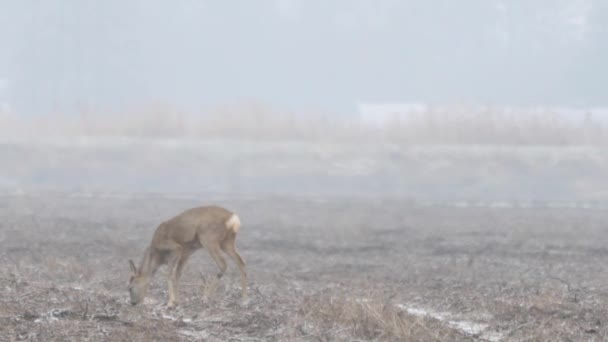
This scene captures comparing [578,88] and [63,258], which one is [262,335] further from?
[578,88]

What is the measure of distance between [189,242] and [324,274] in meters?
4.40

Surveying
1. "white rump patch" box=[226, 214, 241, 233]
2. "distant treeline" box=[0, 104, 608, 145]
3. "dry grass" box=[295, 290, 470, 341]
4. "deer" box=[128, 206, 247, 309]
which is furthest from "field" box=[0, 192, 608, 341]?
"distant treeline" box=[0, 104, 608, 145]

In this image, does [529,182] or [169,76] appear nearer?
[529,182]

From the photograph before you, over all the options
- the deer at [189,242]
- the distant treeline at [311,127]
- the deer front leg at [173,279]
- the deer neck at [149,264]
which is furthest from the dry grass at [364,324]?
the distant treeline at [311,127]

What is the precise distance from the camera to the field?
1127 centimetres

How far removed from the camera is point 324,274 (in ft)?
57.8

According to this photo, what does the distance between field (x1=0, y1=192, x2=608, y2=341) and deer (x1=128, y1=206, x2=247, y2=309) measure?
12.0 inches

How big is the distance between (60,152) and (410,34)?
33.2 meters

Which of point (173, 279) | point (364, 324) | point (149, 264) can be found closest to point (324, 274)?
point (173, 279)

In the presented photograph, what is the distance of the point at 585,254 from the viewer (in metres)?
20.4

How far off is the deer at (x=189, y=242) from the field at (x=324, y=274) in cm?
Result: 31

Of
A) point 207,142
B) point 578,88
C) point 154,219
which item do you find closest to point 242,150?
point 207,142

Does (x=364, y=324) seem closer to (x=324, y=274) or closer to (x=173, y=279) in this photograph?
(x=173, y=279)

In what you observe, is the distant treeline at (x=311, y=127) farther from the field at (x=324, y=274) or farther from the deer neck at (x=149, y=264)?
the deer neck at (x=149, y=264)
